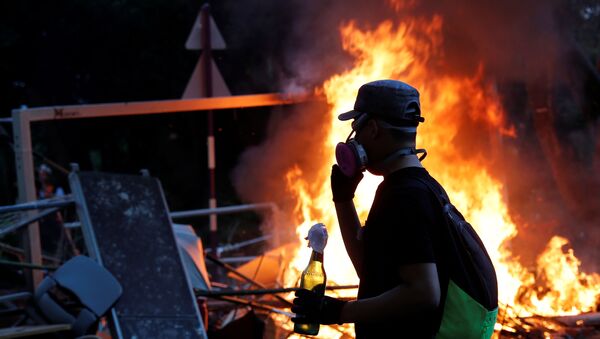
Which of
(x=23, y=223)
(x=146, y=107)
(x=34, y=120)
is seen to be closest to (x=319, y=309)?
(x=23, y=223)

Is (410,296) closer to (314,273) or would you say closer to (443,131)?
(314,273)

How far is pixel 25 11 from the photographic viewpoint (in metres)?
15.4

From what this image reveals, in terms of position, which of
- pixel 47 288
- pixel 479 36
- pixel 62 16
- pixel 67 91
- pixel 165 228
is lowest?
pixel 47 288

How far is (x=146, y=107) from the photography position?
751 centimetres

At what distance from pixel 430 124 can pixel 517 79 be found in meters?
1.89

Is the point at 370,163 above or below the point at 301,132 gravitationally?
below

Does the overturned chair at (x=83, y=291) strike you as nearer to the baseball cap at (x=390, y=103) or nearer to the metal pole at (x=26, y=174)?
the metal pole at (x=26, y=174)

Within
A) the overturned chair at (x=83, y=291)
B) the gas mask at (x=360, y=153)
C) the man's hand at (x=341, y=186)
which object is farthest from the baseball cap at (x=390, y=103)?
the overturned chair at (x=83, y=291)

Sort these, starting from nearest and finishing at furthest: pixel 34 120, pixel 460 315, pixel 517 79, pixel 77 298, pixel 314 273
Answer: pixel 460 315 → pixel 314 273 → pixel 77 298 → pixel 34 120 → pixel 517 79

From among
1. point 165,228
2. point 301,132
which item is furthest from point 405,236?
point 301,132

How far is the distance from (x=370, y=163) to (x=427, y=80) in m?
6.08

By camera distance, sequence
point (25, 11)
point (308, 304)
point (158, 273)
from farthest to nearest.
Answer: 1. point (25, 11)
2. point (158, 273)
3. point (308, 304)

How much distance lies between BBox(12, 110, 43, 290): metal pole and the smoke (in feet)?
11.8

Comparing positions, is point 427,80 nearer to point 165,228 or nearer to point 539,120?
point 539,120
